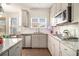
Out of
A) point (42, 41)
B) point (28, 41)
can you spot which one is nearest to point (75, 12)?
point (42, 41)

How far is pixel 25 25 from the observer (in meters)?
6.71

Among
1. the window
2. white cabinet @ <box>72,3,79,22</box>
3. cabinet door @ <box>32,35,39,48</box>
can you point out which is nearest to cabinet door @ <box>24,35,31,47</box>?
cabinet door @ <box>32,35,39,48</box>

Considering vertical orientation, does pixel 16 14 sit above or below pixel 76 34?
above

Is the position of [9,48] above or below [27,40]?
above

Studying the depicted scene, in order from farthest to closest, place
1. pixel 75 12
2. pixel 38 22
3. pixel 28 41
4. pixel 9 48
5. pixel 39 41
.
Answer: pixel 38 22 → pixel 28 41 → pixel 39 41 → pixel 75 12 → pixel 9 48

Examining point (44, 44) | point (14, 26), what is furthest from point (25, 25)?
point (44, 44)

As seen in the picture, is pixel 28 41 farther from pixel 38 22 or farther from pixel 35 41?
pixel 38 22

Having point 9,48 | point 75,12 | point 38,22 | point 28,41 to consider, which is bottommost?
Answer: point 28,41

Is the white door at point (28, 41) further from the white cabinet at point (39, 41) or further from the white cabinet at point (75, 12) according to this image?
the white cabinet at point (75, 12)

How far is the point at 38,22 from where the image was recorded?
684 centimetres

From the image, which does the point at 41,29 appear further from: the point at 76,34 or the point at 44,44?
the point at 76,34

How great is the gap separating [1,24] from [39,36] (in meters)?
1.66

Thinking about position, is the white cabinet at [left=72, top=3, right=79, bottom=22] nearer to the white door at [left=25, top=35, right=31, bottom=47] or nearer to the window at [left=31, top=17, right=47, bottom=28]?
the white door at [left=25, top=35, right=31, bottom=47]

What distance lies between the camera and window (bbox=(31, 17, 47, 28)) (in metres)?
6.76
